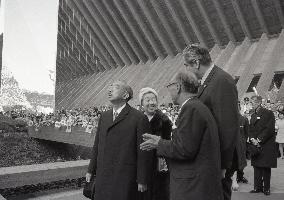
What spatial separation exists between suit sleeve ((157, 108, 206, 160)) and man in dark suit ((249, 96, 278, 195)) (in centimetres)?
337

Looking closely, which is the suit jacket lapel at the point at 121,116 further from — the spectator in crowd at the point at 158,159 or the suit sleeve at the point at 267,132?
the suit sleeve at the point at 267,132

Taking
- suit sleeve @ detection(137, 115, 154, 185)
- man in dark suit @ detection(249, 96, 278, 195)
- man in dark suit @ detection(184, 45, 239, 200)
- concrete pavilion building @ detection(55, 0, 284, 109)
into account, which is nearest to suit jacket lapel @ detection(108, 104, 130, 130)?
suit sleeve @ detection(137, 115, 154, 185)

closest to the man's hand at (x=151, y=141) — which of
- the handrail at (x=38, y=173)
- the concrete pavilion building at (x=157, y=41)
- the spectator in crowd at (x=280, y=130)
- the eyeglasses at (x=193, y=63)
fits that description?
the eyeglasses at (x=193, y=63)

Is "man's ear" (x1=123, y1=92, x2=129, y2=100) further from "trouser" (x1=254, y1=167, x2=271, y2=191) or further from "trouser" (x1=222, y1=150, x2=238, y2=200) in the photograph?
"trouser" (x1=254, y1=167, x2=271, y2=191)

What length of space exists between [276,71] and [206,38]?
→ 6961 millimetres

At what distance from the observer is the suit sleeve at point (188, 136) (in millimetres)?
2564

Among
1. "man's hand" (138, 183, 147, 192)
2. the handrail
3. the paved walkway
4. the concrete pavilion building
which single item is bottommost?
the paved walkway

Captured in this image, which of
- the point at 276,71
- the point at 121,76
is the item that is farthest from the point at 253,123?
the point at 121,76

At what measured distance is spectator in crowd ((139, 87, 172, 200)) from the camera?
3.61 metres

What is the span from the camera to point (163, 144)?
8.90 feet

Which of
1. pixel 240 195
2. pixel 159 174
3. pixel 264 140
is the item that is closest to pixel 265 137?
pixel 264 140

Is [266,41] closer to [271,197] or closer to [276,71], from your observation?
[276,71]

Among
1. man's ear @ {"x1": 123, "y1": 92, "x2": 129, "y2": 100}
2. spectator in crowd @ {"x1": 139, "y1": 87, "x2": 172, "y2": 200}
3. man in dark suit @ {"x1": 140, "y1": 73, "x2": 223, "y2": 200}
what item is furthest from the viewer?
spectator in crowd @ {"x1": 139, "y1": 87, "x2": 172, "y2": 200}

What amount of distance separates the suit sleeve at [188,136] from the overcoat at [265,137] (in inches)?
133
